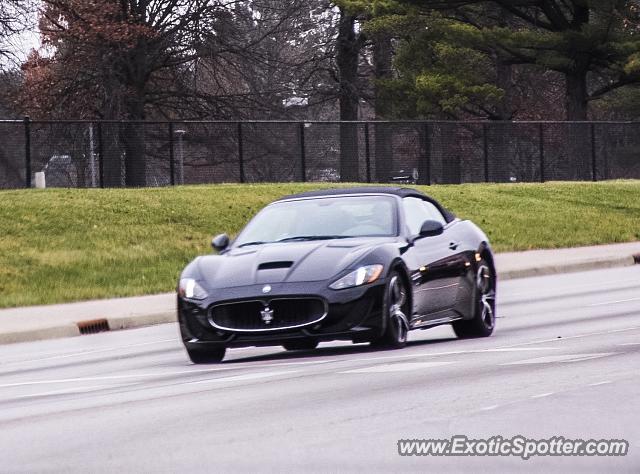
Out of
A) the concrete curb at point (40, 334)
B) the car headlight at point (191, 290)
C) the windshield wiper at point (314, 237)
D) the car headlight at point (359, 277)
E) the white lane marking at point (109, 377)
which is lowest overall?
the concrete curb at point (40, 334)

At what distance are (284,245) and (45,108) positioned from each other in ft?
121

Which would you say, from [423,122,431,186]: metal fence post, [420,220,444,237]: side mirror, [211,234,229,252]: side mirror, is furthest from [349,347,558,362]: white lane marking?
[423,122,431,186]: metal fence post

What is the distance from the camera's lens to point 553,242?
113 ft

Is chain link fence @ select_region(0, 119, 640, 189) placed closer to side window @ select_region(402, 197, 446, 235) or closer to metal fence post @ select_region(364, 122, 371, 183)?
metal fence post @ select_region(364, 122, 371, 183)

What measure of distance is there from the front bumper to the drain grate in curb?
7457 mm

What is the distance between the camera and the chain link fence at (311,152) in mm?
38500

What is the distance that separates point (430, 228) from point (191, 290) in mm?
2398

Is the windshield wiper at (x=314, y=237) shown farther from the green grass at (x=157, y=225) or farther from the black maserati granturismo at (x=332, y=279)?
the green grass at (x=157, y=225)

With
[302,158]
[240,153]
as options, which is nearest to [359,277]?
[240,153]

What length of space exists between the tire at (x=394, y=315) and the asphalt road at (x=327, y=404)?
215 millimetres

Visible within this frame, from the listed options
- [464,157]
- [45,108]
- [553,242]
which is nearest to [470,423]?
[553,242]

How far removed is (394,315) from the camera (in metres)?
13.6

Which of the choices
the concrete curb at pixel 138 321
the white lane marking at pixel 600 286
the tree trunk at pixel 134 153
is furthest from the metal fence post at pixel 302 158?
the concrete curb at pixel 138 321

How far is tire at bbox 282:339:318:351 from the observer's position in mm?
13456
